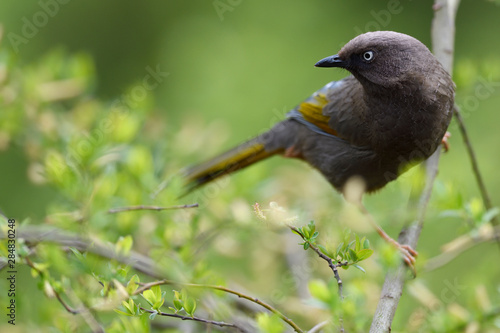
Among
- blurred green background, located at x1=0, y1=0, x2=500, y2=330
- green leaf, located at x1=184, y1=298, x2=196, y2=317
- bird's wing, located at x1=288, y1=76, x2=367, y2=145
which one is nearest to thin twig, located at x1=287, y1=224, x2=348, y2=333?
green leaf, located at x1=184, y1=298, x2=196, y2=317

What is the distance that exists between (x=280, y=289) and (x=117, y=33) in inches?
194

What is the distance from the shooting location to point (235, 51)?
22.2ft

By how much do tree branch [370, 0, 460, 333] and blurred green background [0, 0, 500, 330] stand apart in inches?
57.0

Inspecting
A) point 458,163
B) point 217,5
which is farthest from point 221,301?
point 217,5

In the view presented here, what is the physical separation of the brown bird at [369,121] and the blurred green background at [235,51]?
22.6 inches

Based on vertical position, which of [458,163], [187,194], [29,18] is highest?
[29,18]

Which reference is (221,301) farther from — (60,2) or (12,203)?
(60,2)

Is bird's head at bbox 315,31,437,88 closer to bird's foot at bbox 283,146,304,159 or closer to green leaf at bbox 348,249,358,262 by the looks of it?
bird's foot at bbox 283,146,304,159

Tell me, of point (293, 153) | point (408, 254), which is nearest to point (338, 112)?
point (293, 153)

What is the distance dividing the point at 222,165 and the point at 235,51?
7.86 ft

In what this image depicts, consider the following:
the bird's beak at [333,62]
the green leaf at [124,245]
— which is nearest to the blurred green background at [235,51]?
the bird's beak at [333,62]

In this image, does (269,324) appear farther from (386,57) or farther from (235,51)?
(235,51)

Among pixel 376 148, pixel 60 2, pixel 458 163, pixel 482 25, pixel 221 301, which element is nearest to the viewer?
pixel 221 301

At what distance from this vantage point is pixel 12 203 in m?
6.38
